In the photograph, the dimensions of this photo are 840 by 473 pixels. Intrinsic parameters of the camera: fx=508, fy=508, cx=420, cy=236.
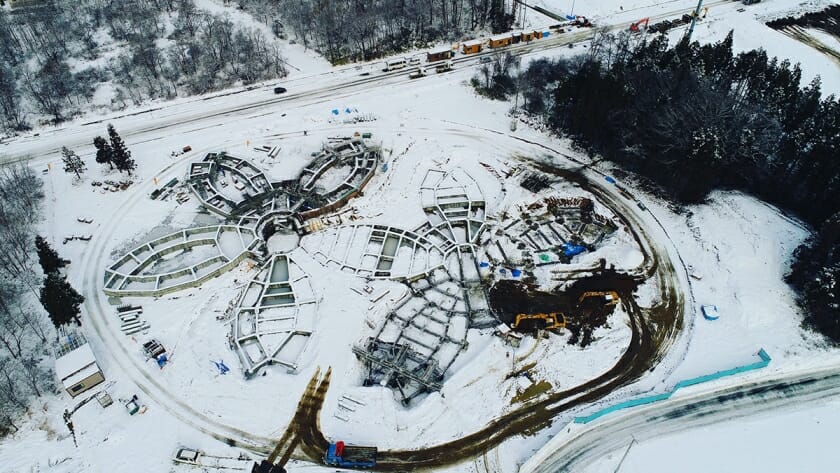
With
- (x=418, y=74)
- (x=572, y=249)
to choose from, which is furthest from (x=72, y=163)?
(x=572, y=249)

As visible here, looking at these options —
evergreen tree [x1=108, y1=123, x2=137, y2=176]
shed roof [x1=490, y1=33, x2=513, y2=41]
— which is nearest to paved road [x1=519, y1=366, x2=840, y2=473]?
evergreen tree [x1=108, y1=123, x2=137, y2=176]

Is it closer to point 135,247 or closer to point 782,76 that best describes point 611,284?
point 782,76

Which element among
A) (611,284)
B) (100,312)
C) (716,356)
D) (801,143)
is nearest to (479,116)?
(611,284)

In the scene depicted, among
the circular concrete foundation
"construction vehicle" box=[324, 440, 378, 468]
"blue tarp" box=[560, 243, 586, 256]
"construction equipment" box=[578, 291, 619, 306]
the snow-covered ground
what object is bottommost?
the snow-covered ground

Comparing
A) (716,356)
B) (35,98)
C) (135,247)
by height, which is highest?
(35,98)

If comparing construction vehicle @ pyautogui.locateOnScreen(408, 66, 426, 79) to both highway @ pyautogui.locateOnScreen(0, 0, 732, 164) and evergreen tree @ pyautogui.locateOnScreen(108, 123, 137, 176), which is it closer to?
highway @ pyautogui.locateOnScreen(0, 0, 732, 164)

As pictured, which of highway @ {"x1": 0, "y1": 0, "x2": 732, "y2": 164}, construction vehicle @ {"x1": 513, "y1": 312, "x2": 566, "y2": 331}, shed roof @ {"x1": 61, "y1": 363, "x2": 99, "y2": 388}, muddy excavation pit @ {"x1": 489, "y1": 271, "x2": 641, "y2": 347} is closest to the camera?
shed roof @ {"x1": 61, "y1": 363, "x2": 99, "y2": 388}

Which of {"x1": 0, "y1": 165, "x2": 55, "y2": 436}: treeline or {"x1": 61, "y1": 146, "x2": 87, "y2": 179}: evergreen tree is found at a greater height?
{"x1": 61, "y1": 146, "x2": 87, "y2": 179}: evergreen tree
